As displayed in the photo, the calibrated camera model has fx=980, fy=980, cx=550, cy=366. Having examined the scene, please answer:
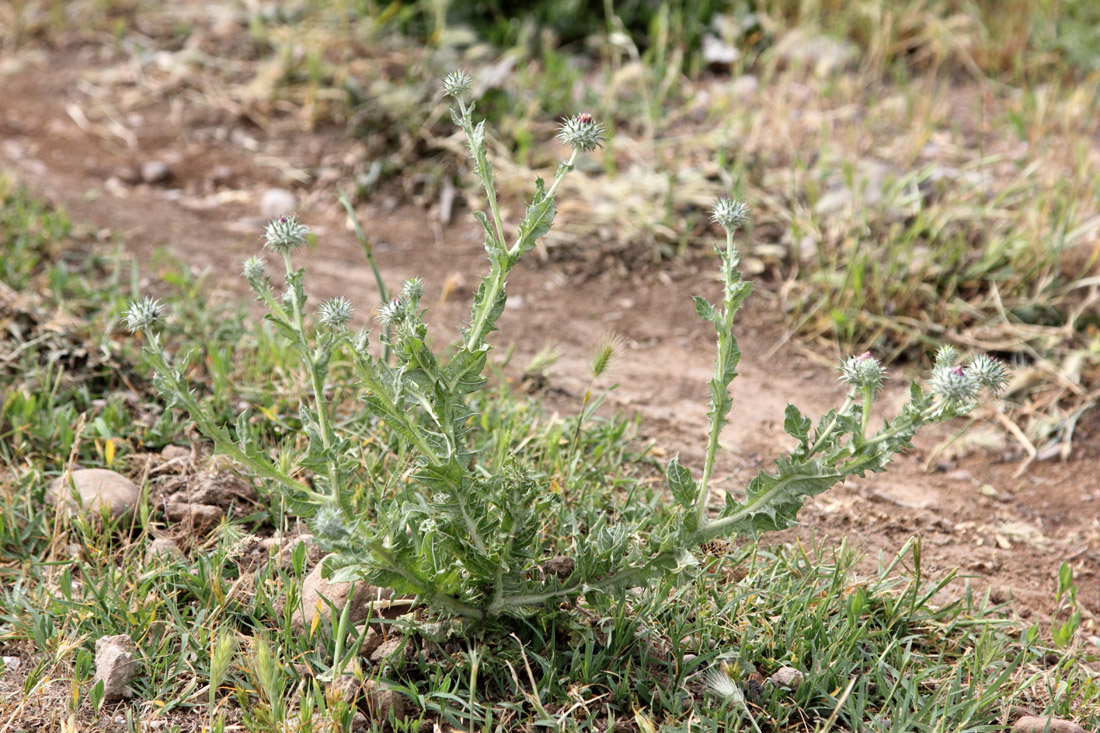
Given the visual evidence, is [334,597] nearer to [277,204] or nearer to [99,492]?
[99,492]

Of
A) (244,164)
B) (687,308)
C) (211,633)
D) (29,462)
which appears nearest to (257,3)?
(244,164)

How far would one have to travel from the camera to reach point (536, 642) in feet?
6.38

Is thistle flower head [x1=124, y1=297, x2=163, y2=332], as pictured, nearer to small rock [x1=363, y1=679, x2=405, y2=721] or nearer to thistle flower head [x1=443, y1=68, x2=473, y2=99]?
thistle flower head [x1=443, y1=68, x2=473, y2=99]

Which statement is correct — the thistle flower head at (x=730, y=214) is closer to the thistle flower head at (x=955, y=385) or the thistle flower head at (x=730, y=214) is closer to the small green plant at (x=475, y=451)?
the small green plant at (x=475, y=451)

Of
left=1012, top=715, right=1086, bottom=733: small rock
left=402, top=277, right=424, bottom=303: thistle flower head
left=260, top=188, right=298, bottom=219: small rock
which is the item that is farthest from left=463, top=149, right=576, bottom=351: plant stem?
left=260, top=188, right=298, bottom=219: small rock

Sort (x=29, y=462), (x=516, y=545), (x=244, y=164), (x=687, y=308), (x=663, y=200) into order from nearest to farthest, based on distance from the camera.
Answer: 1. (x=516, y=545)
2. (x=29, y=462)
3. (x=687, y=308)
4. (x=663, y=200)
5. (x=244, y=164)

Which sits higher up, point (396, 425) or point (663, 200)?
point (396, 425)

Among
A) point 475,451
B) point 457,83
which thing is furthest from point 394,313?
point 457,83

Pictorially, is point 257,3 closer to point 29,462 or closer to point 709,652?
point 29,462

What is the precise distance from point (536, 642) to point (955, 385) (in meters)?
0.94

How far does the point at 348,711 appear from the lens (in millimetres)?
1733

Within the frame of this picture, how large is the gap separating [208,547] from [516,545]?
2.65ft

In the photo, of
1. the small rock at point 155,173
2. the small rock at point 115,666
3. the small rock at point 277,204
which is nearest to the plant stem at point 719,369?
the small rock at point 115,666

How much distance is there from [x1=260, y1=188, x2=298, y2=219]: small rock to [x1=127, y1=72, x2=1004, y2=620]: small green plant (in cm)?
245
